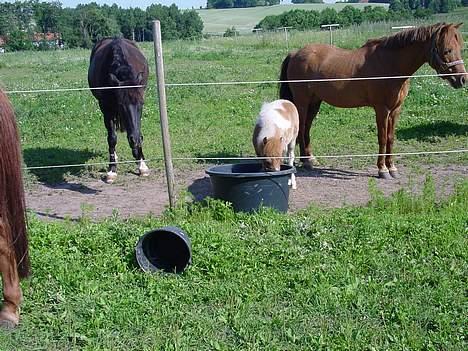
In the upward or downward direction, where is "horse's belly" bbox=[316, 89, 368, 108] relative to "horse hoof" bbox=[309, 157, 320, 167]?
upward

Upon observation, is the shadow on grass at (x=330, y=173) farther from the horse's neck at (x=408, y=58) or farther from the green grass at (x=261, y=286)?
the green grass at (x=261, y=286)

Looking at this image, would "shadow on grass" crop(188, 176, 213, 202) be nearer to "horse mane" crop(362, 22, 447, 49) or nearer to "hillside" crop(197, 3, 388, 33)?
"horse mane" crop(362, 22, 447, 49)

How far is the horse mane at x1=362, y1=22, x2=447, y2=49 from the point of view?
7.46 m

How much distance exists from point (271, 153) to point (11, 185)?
134 inches

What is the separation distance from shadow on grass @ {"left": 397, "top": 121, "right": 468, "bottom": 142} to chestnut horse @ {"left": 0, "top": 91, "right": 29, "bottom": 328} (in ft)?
23.4

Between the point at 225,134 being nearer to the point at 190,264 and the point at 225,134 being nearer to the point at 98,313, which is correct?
the point at 190,264

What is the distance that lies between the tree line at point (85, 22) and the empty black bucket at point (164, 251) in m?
37.5

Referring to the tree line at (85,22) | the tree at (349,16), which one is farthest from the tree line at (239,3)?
the tree at (349,16)

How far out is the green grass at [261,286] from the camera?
3.65 m

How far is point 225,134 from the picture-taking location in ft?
33.7

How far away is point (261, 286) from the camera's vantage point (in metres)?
4.29

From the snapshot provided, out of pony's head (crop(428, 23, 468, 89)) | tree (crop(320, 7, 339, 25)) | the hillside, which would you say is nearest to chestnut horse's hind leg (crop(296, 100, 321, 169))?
pony's head (crop(428, 23, 468, 89))

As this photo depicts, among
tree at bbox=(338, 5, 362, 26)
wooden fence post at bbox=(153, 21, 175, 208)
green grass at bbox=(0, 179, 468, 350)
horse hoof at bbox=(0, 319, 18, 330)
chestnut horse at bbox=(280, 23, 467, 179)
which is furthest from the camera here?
tree at bbox=(338, 5, 362, 26)

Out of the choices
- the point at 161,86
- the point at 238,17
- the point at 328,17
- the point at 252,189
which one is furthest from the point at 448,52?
the point at 238,17
